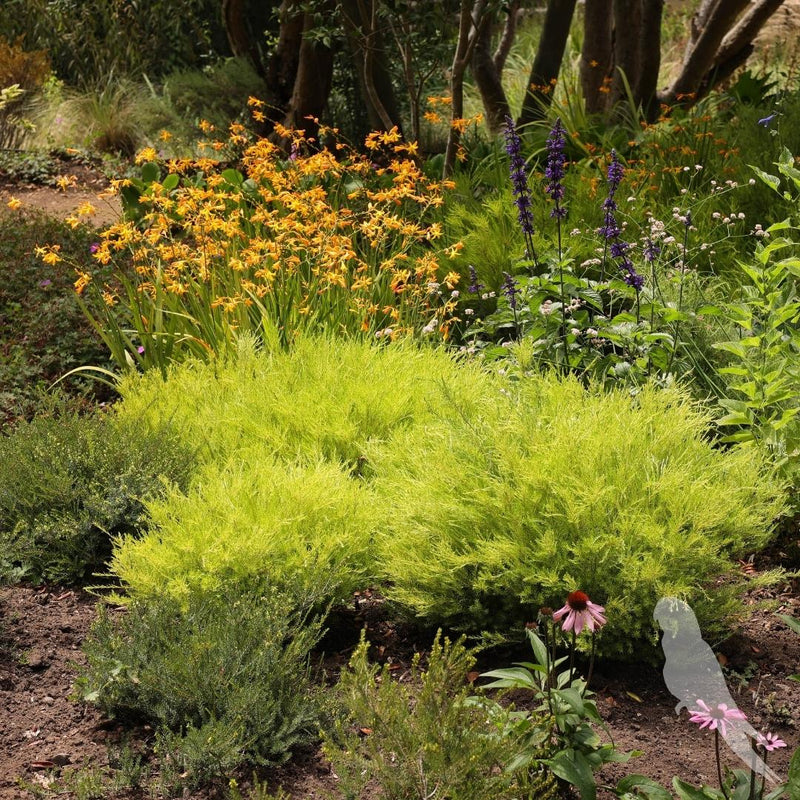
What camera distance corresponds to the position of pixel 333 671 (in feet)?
9.53

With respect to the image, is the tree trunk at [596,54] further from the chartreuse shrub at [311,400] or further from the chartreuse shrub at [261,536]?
the chartreuse shrub at [261,536]

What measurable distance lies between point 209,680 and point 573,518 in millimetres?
1033

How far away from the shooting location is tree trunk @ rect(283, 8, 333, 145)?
352 inches

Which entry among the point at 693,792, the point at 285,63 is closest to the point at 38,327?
the point at 693,792

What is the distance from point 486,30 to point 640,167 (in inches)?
110

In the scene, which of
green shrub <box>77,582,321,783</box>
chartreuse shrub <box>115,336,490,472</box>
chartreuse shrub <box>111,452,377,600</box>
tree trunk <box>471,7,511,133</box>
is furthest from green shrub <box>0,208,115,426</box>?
tree trunk <box>471,7,511,133</box>

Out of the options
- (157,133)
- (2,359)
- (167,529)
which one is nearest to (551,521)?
(167,529)

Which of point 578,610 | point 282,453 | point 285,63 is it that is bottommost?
point 282,453

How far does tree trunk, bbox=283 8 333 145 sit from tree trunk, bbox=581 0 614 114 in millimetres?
2229

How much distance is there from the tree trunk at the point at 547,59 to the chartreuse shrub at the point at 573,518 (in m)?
6.10

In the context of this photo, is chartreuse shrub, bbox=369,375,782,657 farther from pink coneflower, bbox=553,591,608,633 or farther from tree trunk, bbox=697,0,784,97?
tree trunk, bbox=697,0,784,97

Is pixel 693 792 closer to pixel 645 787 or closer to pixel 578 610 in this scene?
pixel 645 787

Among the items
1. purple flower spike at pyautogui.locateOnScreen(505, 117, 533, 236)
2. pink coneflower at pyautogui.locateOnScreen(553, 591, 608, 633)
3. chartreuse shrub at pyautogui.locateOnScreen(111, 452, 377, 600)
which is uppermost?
purple flower spike at pyautogui.locateOnScreen(505, 117, 533, 236)

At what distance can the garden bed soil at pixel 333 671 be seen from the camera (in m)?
2.40
